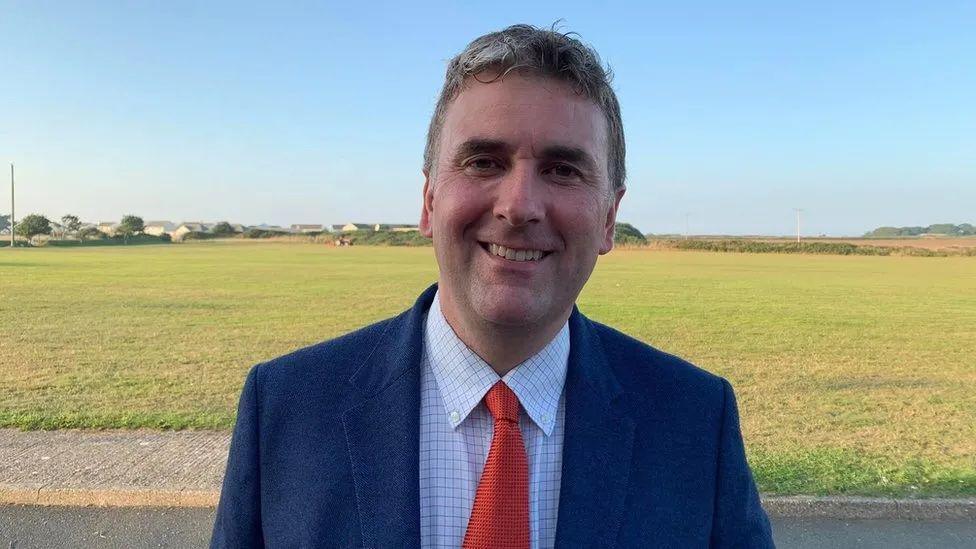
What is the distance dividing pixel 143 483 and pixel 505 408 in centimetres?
470

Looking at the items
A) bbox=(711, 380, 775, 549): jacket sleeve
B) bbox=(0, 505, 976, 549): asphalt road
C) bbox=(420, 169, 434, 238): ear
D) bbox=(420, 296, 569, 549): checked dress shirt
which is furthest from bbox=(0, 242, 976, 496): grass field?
bbox=(420, 169, 434, 238): ear

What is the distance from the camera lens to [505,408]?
5.26 ft

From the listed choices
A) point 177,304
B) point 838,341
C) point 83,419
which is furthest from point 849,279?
point 83,419

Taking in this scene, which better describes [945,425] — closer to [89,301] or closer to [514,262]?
[514,262]

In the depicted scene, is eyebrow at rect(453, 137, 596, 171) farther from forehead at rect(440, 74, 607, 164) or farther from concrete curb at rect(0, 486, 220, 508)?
concrete curb at rect(0, 486, 220, 508)

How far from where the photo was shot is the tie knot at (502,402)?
5.24 ft

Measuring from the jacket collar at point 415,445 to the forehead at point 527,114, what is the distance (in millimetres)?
519

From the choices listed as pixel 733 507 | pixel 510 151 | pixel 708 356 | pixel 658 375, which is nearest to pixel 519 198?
pixel 510 151

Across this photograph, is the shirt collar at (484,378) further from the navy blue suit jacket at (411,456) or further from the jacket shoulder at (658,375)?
the jacket shoulder at (658,375)

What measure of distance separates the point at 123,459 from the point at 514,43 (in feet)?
19.1

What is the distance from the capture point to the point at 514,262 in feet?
5.08

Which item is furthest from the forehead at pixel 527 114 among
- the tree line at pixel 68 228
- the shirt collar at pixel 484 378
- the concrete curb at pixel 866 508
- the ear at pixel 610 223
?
Result: the tree line at pixel 68 228

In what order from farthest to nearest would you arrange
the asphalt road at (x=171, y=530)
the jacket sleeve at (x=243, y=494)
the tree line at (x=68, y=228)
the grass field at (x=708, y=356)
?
the tree line at (x=68, y=228), the grass field at (x=708, y=356), the asphalt road at (x=171, y=530), the jacket sleeve at (x=243, y=494)

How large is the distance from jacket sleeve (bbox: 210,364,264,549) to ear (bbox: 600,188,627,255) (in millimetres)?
988
